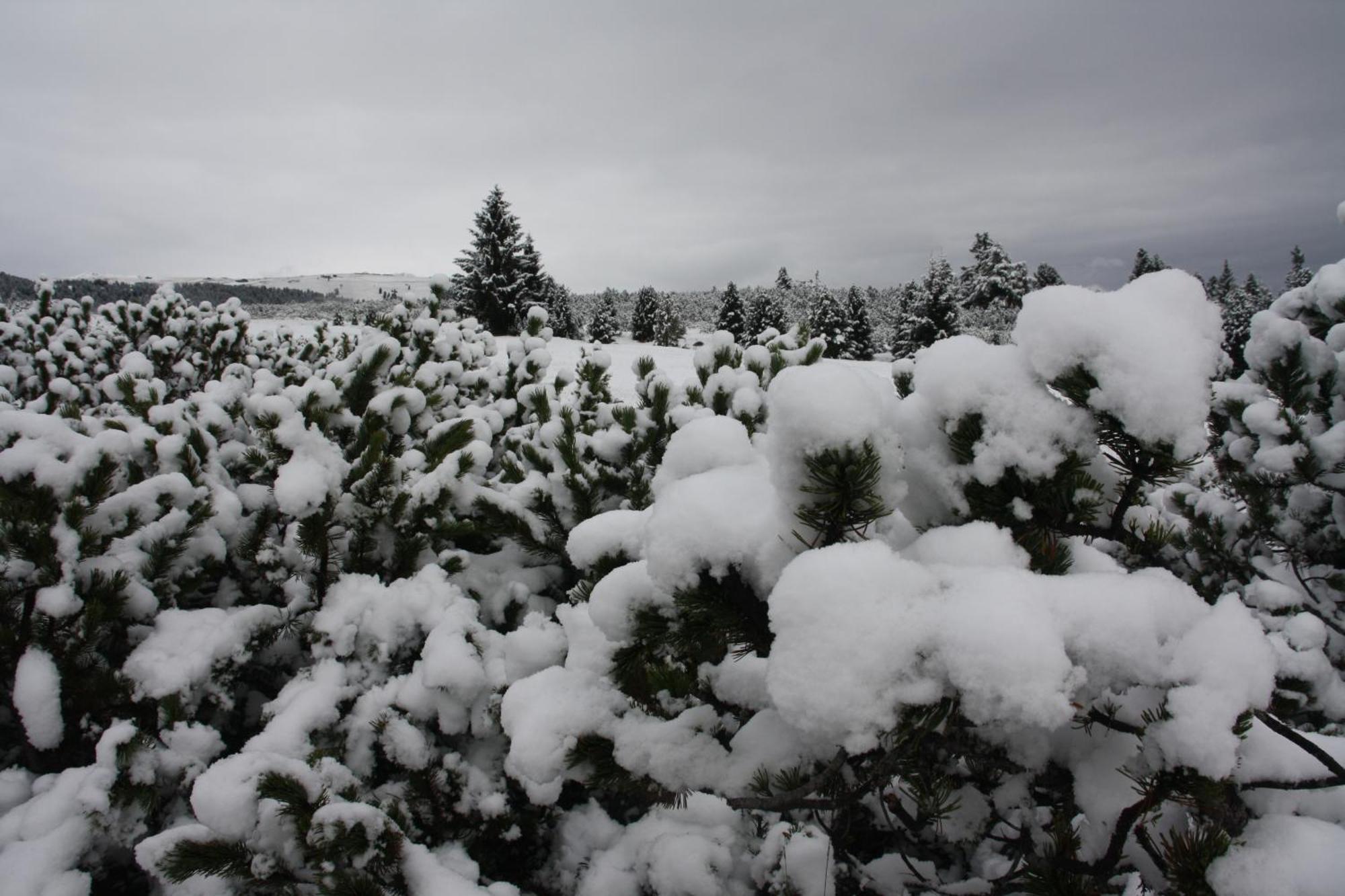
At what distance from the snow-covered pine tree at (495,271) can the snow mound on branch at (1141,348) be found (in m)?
29.1

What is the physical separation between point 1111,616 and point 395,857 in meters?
1.67

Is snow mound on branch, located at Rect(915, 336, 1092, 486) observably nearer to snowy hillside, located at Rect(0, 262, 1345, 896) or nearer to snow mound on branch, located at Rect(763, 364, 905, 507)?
snowy hillside, located at Rect(0, 262, 1345, 896)

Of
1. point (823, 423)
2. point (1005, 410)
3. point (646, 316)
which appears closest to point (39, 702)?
point (823, 423)

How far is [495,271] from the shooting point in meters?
29.0

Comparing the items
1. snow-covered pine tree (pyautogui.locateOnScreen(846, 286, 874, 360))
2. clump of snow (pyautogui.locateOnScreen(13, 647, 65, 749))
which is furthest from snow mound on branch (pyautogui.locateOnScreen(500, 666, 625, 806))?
snow-covered pine tree (pyautogui.locateOnScreen(846, 286, 874, 360))

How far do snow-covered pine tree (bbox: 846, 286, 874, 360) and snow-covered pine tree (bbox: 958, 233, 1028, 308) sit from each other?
12.0 m

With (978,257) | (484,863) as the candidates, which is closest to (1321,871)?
(484,863)

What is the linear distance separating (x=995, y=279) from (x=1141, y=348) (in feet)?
159

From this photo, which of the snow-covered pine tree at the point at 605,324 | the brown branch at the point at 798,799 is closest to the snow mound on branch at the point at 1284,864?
the brown branch at the point at 798,799

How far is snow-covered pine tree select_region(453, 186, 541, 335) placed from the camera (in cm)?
2864

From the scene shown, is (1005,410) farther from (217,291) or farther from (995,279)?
(217,291)

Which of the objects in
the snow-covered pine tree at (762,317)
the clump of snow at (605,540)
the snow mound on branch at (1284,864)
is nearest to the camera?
the snow mound on branch at (1284,864)

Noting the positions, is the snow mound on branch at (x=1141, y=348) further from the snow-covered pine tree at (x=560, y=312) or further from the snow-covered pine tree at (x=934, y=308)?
the snow-covered pine tree at (x=560, y=312)

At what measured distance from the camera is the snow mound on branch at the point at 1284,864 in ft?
2.54
